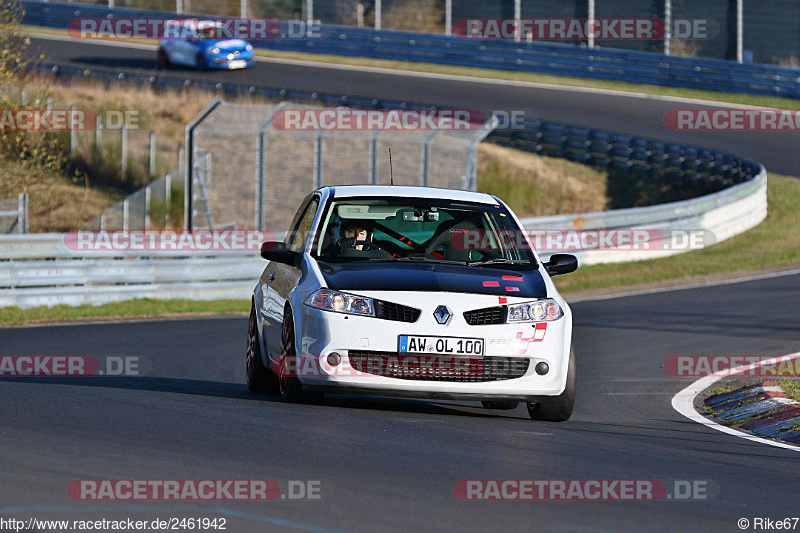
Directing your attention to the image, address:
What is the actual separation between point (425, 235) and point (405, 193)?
37cm

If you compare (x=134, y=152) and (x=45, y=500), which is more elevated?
(x=45, y=500)

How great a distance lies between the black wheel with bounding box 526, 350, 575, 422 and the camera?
891 centimetres

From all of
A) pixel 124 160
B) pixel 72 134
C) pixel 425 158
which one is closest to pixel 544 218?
pixel 425 158

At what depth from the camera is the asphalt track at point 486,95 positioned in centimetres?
3460

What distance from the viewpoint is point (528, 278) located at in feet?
29.8

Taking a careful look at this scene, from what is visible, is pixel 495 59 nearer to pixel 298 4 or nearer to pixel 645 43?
pixel 645 43

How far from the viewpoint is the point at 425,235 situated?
1006 cm

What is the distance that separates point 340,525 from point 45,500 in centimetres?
128

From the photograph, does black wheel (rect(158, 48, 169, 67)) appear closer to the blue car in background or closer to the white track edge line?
the blue car in background

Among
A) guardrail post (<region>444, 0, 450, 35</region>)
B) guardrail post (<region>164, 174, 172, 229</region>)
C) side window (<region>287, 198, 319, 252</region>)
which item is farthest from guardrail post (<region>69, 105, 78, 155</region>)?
side window (<region>287, 198, 319, 252</region>)

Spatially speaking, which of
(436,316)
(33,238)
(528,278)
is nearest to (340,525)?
(436,316)

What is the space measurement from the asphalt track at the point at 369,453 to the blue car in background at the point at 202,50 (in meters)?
28.7

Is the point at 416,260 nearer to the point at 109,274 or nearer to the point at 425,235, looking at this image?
the point at 425,235

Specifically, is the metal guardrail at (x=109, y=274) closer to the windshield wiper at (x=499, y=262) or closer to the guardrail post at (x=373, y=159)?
the guardrail post at (x=373, y=159)
